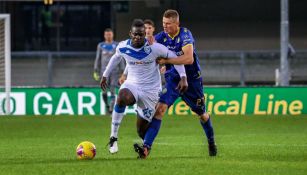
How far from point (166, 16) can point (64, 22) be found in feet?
78.8

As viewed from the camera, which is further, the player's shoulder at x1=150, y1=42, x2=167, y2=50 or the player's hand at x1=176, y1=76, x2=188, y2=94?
the player's shoulder at x1=150, y1=42, x2=167, y2=50

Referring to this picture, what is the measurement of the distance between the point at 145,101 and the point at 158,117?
0.98 ft

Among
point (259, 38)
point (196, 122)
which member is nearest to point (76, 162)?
point (196, 122)

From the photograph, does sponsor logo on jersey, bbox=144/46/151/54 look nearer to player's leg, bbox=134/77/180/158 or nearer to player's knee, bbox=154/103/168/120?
player's leg, bbox=134/77/180/158

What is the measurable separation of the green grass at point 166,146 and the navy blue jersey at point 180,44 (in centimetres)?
123

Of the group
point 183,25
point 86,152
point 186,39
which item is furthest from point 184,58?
point 183,25

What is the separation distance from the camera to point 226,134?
63.9 feet

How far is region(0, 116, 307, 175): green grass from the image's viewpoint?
39.2 feet

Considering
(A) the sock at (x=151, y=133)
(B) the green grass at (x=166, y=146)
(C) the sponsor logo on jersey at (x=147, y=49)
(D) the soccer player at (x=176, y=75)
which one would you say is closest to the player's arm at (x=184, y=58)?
(D) the soccer player at (x=176, y=75)

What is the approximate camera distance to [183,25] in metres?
35.5

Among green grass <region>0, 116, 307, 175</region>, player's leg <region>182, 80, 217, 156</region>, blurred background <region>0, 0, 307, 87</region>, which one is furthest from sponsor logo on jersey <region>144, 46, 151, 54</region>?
blurred background <region>0, 0, 307, 87</region>

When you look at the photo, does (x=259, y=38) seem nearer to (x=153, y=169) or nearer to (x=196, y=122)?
(x=196, y=122)

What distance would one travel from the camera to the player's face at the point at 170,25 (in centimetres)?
1362

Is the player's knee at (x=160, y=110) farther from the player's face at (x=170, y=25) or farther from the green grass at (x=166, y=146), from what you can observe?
the player's face at (x=170, y=25)
